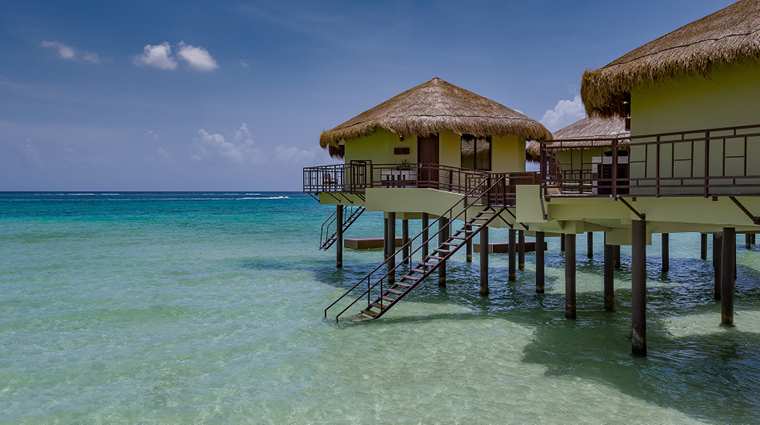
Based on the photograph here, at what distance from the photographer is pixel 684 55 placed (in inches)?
358

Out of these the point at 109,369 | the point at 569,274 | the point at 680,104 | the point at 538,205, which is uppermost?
the point at 680,104

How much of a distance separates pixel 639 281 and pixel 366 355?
500 centimetres

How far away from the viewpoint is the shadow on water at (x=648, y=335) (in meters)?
8.20

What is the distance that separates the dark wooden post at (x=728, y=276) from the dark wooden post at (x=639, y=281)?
334 centimetres

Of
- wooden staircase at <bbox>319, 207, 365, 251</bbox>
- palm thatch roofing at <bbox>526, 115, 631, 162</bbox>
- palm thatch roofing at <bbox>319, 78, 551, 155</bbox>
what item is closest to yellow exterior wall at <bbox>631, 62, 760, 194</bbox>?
palm thatch roofing at <bbox>319, 78, 551, 155</bbox>

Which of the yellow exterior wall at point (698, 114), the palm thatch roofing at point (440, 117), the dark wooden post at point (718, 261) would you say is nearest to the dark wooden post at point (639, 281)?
the yellow exterior wall at point (698, 114)

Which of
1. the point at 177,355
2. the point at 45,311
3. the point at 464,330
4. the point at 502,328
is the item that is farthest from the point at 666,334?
the point at 45,311

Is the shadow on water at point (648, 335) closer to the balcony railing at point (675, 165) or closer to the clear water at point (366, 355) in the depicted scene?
the clear water at point (366, 355)

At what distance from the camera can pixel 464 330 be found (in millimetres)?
A: 11789

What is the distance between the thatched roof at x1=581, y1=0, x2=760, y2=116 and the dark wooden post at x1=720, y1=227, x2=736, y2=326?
3.66 metres

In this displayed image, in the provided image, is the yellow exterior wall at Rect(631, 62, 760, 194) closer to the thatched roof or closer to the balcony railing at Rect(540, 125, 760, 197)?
the balcony railing at Rect(540, 125, 760, 197)

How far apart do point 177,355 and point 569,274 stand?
8.70 m

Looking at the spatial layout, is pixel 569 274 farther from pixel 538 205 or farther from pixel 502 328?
pixel 538 205

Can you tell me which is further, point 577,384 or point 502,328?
point 502,328
